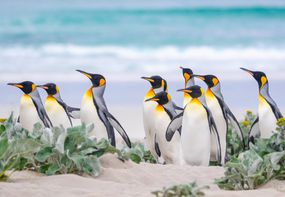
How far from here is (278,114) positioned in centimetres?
952

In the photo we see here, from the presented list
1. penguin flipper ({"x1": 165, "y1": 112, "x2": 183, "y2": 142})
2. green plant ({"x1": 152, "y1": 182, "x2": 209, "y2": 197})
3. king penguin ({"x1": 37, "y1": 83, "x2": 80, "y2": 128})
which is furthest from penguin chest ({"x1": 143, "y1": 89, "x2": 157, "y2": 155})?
green plant ({"x1": 152, "y1": 182, "x2": 209, "y2": 197})

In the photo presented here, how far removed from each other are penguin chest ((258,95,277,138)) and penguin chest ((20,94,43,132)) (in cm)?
267

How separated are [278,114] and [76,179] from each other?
4646 millimetres

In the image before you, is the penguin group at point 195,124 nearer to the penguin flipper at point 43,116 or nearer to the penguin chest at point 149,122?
the penguin chest at point 149,122

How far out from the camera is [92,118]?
912cm

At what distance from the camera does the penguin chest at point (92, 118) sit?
29.9ft

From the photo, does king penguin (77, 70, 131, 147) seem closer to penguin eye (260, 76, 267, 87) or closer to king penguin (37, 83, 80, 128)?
king penguin (37, 83, 80, 128)

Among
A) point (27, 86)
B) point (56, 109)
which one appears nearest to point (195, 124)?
point (56, 109)

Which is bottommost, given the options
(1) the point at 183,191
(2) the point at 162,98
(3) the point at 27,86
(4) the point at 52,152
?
(1) the point at 183,191

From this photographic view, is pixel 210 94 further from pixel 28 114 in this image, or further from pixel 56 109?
pixel 28 114

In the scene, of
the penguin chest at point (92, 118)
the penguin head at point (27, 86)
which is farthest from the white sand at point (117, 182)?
the penguin head at point (27, 86)

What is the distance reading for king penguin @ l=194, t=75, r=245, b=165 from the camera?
8.90m

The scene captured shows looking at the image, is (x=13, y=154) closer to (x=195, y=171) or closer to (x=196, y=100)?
(x=195, y=171)

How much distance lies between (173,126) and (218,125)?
2.49 ft
